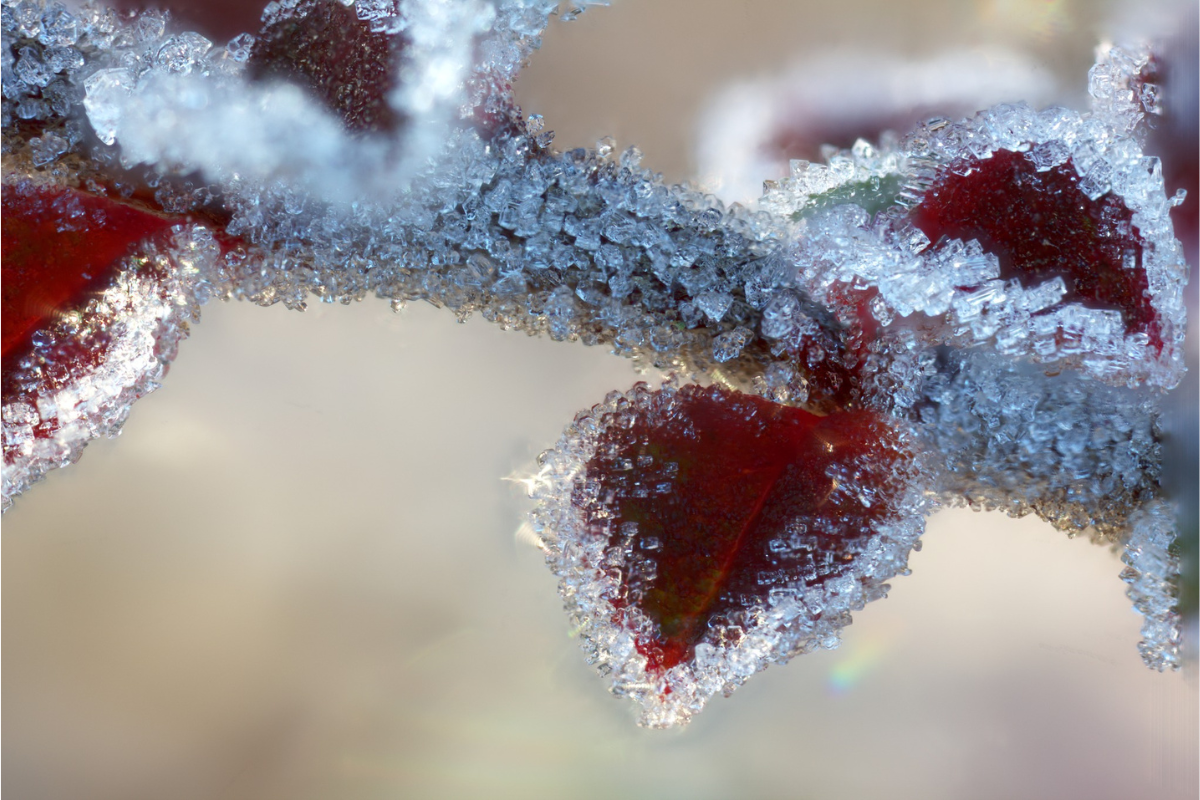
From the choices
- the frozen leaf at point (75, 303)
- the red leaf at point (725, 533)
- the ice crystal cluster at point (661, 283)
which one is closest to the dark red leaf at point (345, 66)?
the ice crystal cluster at point (661, 283)

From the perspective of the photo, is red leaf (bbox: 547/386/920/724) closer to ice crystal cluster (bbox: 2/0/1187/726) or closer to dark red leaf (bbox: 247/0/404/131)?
ice crystal cluster (bbox: 2/0/1187/726)

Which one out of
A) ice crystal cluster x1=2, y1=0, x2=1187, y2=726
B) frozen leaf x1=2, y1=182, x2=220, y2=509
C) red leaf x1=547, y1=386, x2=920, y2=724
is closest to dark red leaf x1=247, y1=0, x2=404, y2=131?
ice crystal cluster x1=2, y1=0, x2=1187, y2=726

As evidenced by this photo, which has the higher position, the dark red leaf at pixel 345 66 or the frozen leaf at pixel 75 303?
the dark red leaf at pixel 345 66

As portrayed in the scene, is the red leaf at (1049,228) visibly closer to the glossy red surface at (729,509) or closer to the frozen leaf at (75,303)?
the glossy red surface at (729,509)

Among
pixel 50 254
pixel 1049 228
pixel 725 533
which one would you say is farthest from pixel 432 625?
pixel 1049 228

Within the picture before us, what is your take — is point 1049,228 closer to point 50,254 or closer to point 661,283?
point 661,283

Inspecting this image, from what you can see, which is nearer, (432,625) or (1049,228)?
(1049,228)
